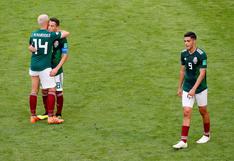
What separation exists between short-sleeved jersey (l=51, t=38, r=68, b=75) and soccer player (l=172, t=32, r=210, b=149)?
2.37 metres

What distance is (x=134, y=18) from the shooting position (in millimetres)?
17609

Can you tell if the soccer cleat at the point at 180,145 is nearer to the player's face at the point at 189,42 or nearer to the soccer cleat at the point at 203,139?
the soccer cleat at the point at 203,139

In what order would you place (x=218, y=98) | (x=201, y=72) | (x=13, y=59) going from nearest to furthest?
(x=201, y=72), (x=218, y=98), (x=13, y=59)

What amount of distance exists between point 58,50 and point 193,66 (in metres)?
2.72

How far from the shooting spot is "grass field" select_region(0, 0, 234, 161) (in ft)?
35.5

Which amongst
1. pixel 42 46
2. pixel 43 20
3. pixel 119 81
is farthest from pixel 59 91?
pixel 119 81

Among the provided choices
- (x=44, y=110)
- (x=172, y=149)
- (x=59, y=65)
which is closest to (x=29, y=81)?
(x=44, y=110)

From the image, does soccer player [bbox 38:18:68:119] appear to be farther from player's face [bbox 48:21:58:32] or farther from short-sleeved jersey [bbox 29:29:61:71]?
short-sleeved jersey [bbox 29:29:61:71]

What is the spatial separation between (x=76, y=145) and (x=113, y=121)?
1339 millimetres

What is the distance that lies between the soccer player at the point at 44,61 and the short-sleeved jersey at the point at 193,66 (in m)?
2.38

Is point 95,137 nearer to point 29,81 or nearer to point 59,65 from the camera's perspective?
point 59,65

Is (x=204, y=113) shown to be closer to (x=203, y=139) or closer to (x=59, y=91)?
(x=203, y=139)

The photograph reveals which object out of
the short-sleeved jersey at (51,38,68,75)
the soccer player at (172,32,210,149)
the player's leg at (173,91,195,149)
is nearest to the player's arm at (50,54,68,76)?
the short-sleeved jersey at (51,38,68,75)

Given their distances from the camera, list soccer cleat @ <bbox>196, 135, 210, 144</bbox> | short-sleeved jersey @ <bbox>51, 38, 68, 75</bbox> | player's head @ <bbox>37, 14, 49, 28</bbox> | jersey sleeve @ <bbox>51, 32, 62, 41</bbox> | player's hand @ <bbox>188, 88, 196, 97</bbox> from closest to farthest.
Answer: player's hand @ <bbox>188, 88, 196, 97</bbox> < soccer cleat @ <bbox>196, 135, 210, 144</bbox> < player's head @ <bbox>37, 14, 49, 28</bbox> < jersey sleeve @ <bbox>51, 32, 62, 41</bbox> < short-sleeved jersey @ <bbox>51, 38, 68, 75</bbox>
